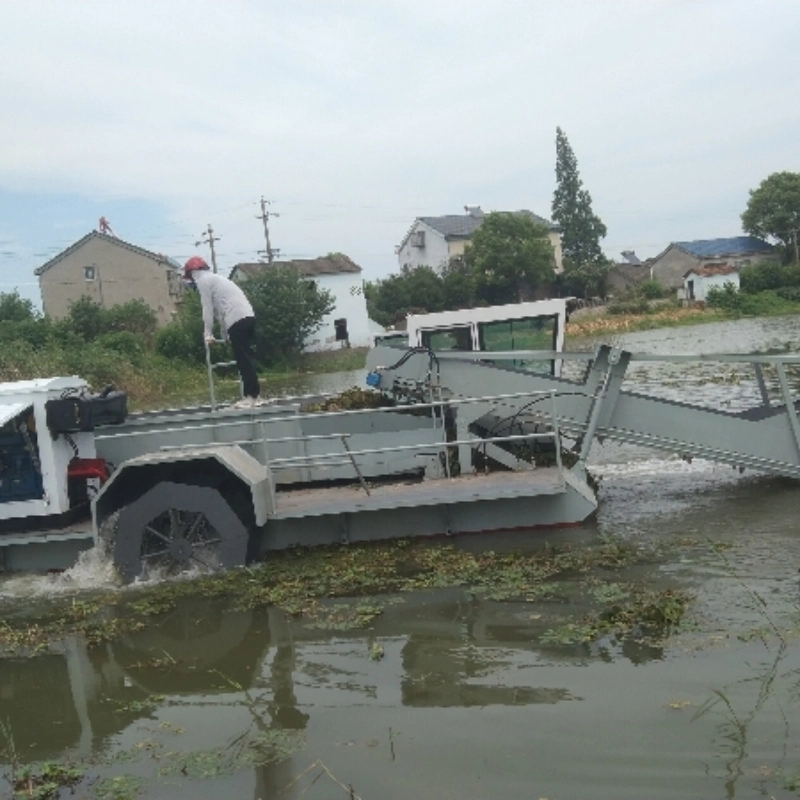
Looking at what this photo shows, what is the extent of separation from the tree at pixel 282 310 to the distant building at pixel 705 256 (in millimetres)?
32737

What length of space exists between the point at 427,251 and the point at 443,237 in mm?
3821

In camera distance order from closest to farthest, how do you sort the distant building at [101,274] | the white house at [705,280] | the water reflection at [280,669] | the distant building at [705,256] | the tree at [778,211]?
the water reflection at [280,669], the distant building at [101,274], the white house at [705,280], the tree at [778,211], the distant building at [705,256]

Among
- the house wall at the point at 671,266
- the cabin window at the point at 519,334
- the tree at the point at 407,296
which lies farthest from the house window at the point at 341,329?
→ the cabin window at the point at 519,334

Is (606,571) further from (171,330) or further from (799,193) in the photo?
(799,193)

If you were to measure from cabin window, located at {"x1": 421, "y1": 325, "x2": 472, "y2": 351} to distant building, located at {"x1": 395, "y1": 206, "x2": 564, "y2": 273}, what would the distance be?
5861cm

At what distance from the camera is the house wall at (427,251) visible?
71662 millimetres

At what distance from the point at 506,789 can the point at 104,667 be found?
326 centimetres

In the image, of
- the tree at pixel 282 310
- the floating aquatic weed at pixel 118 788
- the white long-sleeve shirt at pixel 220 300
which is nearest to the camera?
the floating aquatic weed at pixel 118 788

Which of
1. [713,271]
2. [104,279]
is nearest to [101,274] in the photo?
[104,279]

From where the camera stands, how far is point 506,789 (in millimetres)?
4148

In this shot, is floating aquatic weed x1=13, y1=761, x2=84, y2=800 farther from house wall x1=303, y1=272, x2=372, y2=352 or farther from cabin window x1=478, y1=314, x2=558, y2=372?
house wall x1=303, y1=272, x2=372, y2=352

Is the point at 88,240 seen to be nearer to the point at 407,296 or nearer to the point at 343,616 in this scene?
the point at 407,296

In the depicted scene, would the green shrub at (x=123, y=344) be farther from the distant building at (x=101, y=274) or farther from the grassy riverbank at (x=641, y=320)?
the grassy riverbank at (x=641, y=320)

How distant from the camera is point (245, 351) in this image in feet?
31.6
